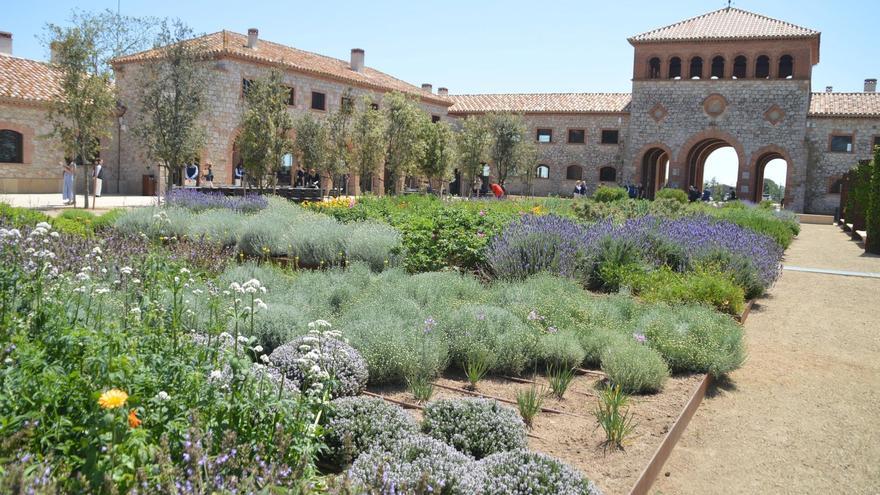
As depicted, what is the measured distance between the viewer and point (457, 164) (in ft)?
108

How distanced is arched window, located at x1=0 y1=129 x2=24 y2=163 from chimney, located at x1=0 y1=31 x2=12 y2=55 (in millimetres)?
6060

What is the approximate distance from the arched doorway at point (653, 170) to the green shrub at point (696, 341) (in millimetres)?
31123

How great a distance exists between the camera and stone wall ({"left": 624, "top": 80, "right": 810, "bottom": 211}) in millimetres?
34562

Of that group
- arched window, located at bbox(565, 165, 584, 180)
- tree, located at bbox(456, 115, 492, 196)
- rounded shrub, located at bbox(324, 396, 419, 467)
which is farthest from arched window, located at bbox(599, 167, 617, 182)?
rounded shrub, located at bbox(324, 396, 419, 467)

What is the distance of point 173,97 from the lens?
19.7 m

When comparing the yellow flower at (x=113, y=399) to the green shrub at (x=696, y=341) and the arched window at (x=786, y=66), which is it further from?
the arched window at (x=786, y=66)

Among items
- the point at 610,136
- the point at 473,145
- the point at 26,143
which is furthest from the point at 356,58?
the point at 26,143

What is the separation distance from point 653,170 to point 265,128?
28426 millimetres

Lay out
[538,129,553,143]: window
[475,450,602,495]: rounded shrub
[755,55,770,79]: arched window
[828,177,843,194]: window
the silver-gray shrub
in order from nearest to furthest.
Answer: [475,450,602,495]: rounded shrub, the silver-gray shrub, [828,177,843,194]: window, [755,55,770,79]: arched window, [538,129,553,143]: window

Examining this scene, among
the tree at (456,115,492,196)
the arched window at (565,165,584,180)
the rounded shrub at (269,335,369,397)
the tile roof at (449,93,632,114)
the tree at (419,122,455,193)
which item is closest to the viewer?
the rounded shrub at (269,335,369,397)

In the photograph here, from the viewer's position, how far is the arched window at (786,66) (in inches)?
1361

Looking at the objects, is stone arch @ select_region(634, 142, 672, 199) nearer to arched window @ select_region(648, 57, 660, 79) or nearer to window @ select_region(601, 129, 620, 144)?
window @ select_region(601, 129, 620, 144)

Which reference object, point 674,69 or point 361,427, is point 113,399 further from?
point 674,69

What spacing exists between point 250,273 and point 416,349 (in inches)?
124
